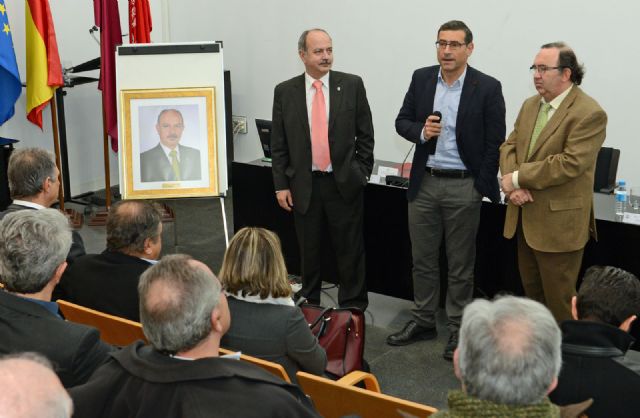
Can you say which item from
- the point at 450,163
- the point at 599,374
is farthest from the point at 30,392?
the point at 450,163

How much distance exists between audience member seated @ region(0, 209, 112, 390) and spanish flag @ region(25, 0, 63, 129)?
386 centimetres

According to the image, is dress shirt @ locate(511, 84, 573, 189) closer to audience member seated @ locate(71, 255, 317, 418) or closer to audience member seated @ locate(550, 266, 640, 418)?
audience member seated @ locate(550, 266, 640, 418)

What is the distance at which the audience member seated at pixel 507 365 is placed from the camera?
175 centimetres

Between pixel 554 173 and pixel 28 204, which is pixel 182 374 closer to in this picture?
pixel 28 204

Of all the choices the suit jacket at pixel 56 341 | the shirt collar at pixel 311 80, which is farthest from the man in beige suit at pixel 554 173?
the suit jacket at pixel 56 341

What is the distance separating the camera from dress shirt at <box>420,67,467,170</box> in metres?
4.14

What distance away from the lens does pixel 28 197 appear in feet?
12.5

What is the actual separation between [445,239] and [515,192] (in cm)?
66

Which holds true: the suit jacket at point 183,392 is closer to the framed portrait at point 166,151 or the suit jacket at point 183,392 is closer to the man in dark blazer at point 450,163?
the man in dark blazer at point 450,163

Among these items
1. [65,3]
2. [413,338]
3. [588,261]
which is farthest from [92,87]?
[588,261]

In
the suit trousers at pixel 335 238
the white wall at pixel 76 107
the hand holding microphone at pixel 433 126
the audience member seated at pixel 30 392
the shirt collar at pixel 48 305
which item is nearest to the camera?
the audience member seated at pixel 30 392

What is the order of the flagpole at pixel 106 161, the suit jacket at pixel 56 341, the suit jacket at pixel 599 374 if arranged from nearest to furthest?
the suit jacket at pixel 599 374
the suit jacket at pixel 56 341
the flagpole at pixel 106 161

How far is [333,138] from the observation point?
177 inches

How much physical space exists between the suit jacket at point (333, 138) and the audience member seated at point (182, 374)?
2365mm
